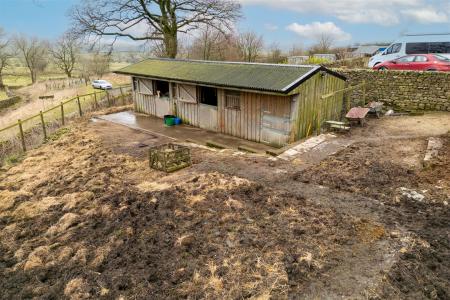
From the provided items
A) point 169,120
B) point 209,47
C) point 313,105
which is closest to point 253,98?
point 313,105

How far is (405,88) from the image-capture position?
15.5m

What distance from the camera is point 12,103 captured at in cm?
3450

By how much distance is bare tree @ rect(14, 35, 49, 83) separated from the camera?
56.2 metres

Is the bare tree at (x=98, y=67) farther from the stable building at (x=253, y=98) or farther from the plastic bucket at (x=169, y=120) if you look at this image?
the plastic bucket at (x=169, y=120)

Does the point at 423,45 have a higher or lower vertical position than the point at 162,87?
higher

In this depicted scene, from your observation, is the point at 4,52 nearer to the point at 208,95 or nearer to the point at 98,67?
the point at 98,67

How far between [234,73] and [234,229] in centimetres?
852

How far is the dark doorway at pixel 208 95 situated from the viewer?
48.6 ft

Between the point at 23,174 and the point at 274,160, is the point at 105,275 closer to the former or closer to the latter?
the point at 274,160

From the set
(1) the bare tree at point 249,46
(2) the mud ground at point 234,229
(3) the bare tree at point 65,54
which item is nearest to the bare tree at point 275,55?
(1) the bare tree at point 249,46

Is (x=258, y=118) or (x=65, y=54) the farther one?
(x=65, y=54)

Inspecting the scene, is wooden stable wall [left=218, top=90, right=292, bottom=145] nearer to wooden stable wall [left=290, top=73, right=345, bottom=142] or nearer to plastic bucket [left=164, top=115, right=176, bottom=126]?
wooden stable wall [left=290, top=73, right=345, bottom=142]

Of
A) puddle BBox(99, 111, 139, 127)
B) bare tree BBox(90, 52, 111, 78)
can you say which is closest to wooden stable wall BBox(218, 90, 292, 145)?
puddle BBox(99, 111, 139, 127)

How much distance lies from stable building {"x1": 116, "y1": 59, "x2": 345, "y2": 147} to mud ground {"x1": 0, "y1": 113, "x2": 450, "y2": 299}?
2348mm
